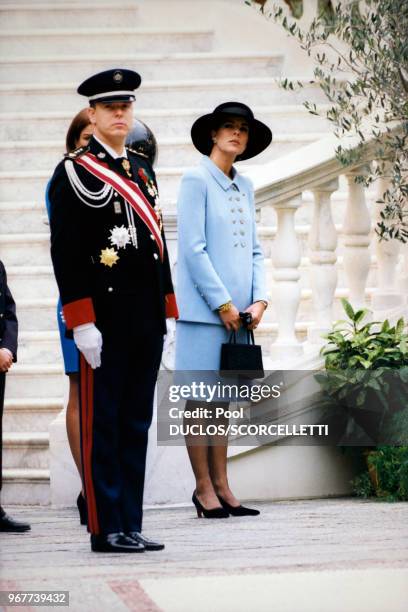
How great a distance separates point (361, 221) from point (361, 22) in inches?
38.2

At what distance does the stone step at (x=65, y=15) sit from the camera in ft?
34.8

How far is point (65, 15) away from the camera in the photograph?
1062 centimetres

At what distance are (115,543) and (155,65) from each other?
18.0 feet

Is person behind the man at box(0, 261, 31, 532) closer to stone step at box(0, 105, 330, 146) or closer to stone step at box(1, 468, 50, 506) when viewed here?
stone step at box(1, 468, 50, 506)

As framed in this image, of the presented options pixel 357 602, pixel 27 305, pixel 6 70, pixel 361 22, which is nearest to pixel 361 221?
pixel 361 22

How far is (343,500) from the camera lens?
6.45 metres

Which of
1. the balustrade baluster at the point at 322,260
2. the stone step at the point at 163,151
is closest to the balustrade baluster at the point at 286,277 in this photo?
the balustrade baluster at the point at 322,260

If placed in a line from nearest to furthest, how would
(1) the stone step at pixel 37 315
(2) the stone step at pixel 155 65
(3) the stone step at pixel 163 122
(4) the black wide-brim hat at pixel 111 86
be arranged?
(4) the black wide-brim hat at pixel 111 86 < (1) the stone step at pixel 37 315 < (3) the stone step at pixel 163 122 < (2) the stone step at pixel 155 65

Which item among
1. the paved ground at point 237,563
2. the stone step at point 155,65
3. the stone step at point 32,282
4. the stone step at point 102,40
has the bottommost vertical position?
the paved ground at point 237,563

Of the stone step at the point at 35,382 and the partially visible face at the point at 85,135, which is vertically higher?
the partially visible face at the point at 85,135

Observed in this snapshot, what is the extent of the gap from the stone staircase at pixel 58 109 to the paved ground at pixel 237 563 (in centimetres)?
120

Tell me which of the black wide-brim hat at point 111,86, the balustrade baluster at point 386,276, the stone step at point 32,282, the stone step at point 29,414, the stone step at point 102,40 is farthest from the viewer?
the stone step at point 102,40

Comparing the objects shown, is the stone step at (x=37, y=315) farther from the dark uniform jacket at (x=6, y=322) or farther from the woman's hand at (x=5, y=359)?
the woman's hand at (x=5, y=359)

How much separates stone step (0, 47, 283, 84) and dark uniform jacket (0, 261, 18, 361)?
431 cm
